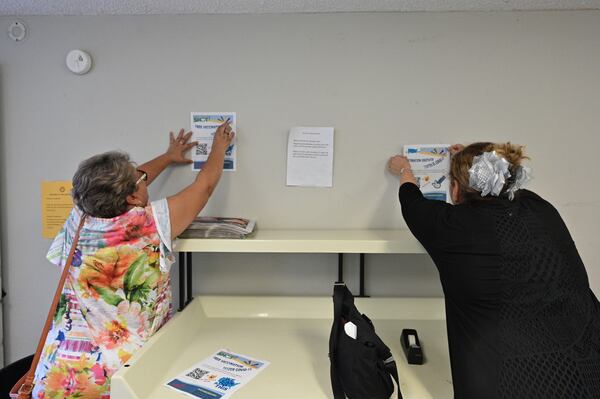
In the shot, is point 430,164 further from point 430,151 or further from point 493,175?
point 493,175

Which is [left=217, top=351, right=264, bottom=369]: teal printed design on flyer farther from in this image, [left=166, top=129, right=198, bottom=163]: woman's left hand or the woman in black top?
[left=166, top=129, right=198, bottom=163]: woman's left hand

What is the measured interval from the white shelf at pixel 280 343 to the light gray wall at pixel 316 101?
0.37 feet

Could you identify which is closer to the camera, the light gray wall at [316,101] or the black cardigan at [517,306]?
the black cardigan at [517,306]

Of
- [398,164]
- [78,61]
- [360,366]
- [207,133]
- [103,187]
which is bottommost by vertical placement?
[360,366]

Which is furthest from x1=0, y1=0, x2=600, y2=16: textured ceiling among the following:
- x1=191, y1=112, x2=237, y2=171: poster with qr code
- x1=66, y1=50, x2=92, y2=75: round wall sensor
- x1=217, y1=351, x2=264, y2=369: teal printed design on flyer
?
x1=217, y1=351, x2=264, y2=369: teal printed design on flyer

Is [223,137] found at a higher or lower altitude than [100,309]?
higher

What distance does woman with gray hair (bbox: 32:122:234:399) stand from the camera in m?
1.09

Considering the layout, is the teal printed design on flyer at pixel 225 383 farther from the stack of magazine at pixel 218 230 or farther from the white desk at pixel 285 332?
the stack of magazine at pixel 218 230

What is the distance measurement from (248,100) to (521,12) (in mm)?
1211

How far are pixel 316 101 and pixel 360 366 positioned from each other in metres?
1.05

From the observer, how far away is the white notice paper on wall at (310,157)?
1.55m

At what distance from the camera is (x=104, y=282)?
3.62ft

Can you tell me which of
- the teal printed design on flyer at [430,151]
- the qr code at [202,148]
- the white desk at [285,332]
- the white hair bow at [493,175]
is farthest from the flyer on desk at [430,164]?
the qr code at [202,148]

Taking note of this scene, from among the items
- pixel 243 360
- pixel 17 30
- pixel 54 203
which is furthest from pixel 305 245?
pixel 17 30
